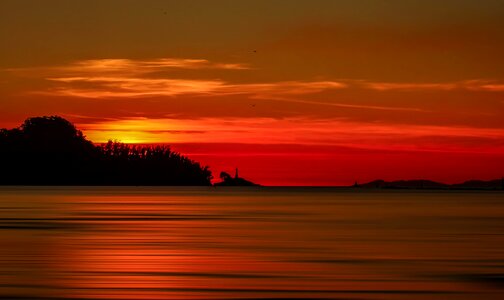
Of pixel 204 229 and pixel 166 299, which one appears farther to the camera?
pixel 204 229

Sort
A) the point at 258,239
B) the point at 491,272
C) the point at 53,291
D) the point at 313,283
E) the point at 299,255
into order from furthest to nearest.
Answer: the point at 258,239, the point at 299,255, the point at 491,272, the point at 313,283, the point at 53,291

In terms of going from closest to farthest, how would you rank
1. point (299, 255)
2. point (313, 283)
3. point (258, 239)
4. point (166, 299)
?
point (166, 299), point (313, 283), point (299, 255), point (258, 239)

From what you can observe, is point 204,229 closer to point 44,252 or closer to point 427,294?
point 44,252

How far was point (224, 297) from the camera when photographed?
102ft

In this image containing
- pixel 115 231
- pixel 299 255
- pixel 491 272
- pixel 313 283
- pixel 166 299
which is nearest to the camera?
pixel 166 299

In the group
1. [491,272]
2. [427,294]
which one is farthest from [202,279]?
[491,272]

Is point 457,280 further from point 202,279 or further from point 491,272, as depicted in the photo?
point 202,279

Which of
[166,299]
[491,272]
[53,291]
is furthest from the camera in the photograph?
[491,272]

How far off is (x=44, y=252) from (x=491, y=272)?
21.2 meters

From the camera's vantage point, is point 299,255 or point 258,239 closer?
point 299,255

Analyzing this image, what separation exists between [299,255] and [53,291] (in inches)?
657

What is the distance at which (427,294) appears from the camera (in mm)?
32062

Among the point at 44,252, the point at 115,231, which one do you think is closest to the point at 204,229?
the point at 115,231

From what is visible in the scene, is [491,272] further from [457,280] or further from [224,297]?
[224,297]
